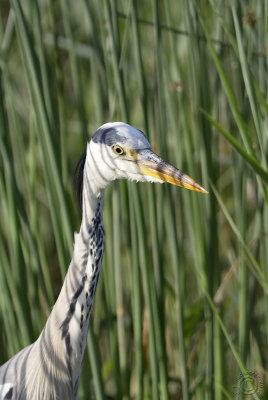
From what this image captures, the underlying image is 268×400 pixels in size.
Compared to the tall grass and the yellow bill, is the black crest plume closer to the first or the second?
the tall grass

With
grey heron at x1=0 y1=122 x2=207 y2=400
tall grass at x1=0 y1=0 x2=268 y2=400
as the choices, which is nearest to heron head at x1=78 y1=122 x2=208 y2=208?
grey heron at x1=0 y1=122 x2=207 y2=400

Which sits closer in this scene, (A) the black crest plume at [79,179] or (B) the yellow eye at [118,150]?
(B) the yellow eye at [118,150]

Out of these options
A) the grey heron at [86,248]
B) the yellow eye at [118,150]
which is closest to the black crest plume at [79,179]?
A: the grey heron at [86,248]

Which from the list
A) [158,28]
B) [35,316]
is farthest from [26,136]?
[158,28]

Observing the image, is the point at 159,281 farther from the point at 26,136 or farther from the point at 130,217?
the point at 26,136

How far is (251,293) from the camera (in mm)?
1589

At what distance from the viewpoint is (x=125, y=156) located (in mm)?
1177

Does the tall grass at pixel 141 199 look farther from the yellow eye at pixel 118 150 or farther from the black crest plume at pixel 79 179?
the yellow eye at pixel 118 150

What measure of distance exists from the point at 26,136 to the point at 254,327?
5.33 feet

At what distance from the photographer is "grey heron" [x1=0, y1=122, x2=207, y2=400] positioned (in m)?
1.15

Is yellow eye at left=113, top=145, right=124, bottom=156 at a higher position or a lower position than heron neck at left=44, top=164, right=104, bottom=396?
higher

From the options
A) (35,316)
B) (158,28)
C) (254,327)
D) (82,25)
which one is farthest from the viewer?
(82,25)

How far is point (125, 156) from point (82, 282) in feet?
0.88

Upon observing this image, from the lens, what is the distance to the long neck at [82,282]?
1.17 metres
